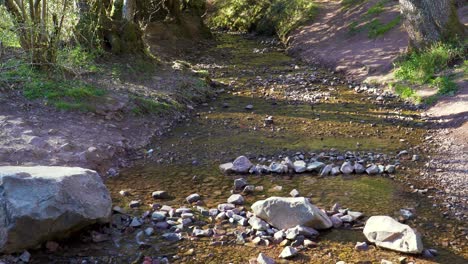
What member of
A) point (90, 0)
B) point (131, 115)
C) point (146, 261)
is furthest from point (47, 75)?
point (146, 261)

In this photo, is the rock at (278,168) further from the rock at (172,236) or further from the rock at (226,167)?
the rock at (172,236)

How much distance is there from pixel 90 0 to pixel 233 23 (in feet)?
53.3

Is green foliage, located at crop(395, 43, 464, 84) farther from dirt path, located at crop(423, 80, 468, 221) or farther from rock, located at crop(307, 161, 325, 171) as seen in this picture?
rock, located at crop(307, 161, 325, 171)

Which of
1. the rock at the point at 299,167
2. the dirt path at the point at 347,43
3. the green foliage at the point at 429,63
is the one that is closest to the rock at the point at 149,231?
the rock at the point at 299,167

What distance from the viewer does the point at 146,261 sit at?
244 inches

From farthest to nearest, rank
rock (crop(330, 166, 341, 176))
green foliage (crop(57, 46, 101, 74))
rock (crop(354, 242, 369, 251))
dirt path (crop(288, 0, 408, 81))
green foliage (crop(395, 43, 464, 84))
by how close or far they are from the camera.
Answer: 1. dirt path (crop(288, 0, 408, 81))
2. green foliage (crop(395, 43, 464, 84))
3. green foliage (crop(57, 46, 101, 74))
4. rock (crop(330, 166, 341, 176))
5. rock (crop(354, 242, 369, 251))

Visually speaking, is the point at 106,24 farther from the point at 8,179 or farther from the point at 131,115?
the point at 8,179

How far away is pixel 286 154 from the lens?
32.9 feet

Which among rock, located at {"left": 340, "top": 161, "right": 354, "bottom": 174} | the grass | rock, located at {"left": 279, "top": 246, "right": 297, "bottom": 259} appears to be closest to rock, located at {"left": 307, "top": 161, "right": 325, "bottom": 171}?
rock, located at {"left": 340, "top": 161, "right": 354, "bottom": 174}

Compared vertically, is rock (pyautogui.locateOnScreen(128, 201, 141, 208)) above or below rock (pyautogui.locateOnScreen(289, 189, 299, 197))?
above

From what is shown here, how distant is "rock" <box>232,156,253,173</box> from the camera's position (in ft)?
29.9

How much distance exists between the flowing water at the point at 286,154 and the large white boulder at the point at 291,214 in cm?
21

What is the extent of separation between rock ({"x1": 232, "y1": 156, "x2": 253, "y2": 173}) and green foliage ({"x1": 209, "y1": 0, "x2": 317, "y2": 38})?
15.9 metres

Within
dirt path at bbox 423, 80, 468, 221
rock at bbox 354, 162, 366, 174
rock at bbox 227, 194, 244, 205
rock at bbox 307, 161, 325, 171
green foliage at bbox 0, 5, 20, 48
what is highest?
green foliage at bbox 0, 5, 20, 48
